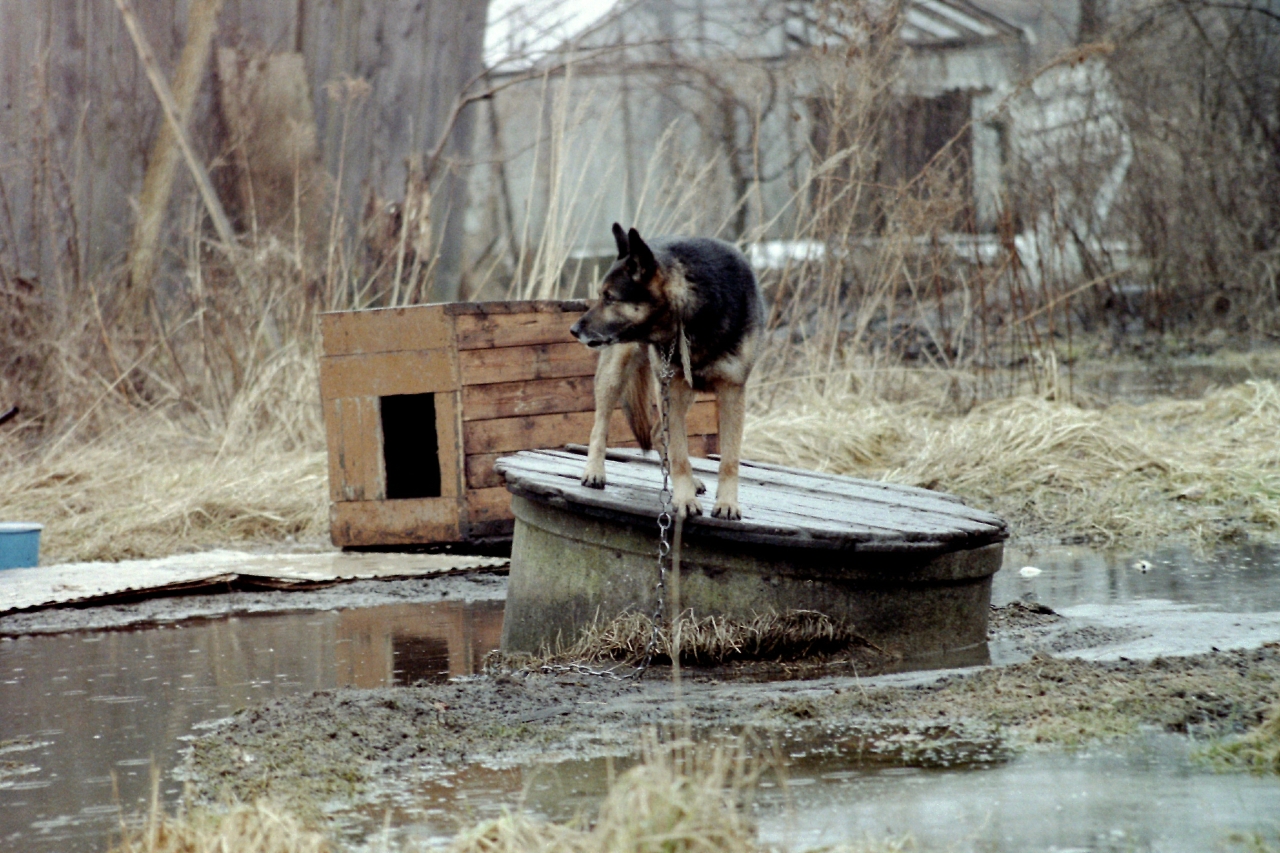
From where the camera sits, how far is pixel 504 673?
4887mm

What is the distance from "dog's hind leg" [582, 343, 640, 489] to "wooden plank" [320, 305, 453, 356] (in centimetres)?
198

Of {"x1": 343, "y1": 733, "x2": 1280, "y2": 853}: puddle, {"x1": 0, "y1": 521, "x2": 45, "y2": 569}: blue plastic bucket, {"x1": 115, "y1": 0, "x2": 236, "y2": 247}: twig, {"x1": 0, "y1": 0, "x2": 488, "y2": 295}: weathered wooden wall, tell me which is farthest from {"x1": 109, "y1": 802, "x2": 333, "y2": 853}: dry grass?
{"x1": 115, "y1": 0, "x2": 236, "y2": 247}: twig

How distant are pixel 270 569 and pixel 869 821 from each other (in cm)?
511

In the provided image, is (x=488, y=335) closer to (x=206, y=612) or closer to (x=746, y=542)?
(x=206, y=612)

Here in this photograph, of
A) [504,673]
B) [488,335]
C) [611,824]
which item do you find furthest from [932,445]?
[611,824]

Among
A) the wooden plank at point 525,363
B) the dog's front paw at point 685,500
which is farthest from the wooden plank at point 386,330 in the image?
the dog's front paw at point 685,500

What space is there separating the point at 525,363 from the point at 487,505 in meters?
0.78

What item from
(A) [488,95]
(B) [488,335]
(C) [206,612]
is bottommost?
(C) [206,612]

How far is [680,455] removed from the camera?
203 inches

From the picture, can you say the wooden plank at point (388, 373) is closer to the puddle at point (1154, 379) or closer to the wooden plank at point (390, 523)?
the wooden plank at point (390, 523)

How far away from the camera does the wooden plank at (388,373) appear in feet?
24.5

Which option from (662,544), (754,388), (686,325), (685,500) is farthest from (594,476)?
(754,388)

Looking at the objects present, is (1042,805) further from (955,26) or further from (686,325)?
(955,26)

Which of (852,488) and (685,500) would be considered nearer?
(685,500)
